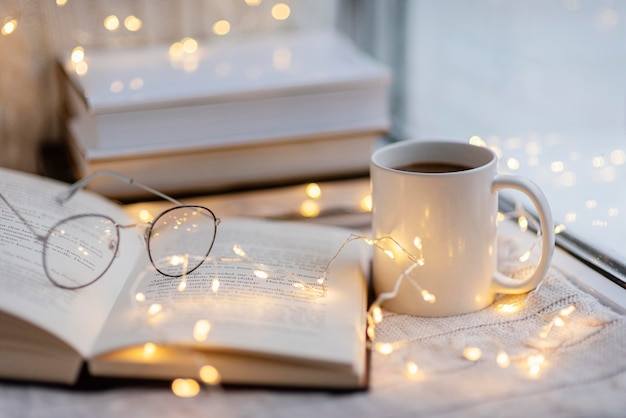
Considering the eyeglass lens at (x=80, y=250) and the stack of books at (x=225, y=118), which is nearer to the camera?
the eyeglass lens at (x=80, y=250)

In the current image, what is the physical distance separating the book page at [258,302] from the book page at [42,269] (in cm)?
2

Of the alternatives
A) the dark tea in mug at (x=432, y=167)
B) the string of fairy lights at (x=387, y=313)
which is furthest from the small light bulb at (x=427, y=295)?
the dark tea in mug at (x=432, y=167)

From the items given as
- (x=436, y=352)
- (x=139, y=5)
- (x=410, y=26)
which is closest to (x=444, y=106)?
(x=410, y=26)

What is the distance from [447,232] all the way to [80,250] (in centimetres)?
32

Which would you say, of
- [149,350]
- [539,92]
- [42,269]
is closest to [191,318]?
[149,350]

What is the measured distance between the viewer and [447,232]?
0.60 m

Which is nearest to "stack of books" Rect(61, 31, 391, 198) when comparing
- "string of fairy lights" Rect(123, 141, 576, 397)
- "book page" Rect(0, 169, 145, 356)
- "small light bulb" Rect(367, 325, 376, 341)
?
"book page" Rect(0, 169, 145, 356)

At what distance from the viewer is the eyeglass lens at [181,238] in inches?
25.5

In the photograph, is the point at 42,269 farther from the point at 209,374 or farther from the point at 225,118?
the point at 225,118

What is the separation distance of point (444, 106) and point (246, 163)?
34 centimetres

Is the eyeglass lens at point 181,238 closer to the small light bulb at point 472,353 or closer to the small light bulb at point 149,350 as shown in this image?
the small light bulb at point 149,350

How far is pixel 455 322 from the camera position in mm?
612

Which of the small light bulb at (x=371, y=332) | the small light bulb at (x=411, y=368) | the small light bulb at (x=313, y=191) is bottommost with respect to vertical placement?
the small light bulb at (x=313, y=191)

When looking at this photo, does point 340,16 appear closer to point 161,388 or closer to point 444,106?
point 444,106
